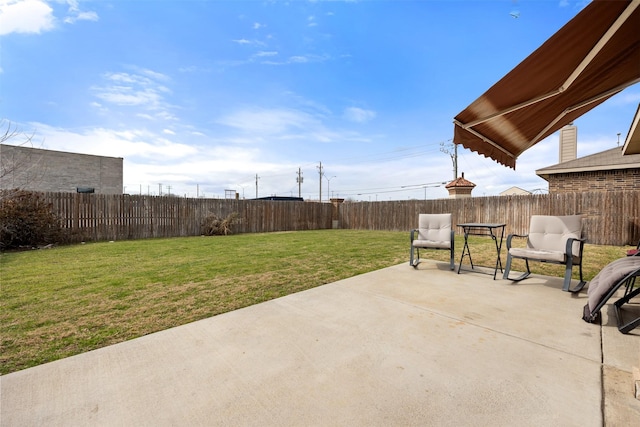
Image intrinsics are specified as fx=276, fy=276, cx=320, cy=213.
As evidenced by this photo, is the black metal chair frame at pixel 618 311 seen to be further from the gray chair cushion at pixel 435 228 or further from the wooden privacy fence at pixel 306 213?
the wooden privacy fence at pixel 306 213

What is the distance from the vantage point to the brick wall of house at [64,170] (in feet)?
47.9

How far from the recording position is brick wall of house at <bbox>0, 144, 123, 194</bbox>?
1461 centimetres

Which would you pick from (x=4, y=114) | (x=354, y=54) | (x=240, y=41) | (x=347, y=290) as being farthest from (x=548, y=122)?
(x=4, y=114)

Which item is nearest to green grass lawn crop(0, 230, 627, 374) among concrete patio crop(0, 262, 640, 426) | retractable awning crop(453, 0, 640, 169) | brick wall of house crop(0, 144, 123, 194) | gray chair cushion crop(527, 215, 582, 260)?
concrete patio crop(0, 262, 640, 426)

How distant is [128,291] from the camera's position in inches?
147

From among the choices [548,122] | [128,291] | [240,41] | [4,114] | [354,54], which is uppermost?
[354,54]

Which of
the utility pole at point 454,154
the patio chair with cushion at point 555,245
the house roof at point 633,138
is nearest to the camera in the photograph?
the patio chair with cushion at point 555,245

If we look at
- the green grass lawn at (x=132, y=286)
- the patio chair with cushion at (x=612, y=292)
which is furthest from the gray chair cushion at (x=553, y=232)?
the patio chair with cushion at (x=612, y=292)

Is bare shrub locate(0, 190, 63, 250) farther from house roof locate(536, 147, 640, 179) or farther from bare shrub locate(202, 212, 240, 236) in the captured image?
house roof locate(536, 147, 640, 179)

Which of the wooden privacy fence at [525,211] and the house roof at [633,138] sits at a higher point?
the house roof at [633,138]

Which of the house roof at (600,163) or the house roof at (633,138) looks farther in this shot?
the house roof at (600,163)

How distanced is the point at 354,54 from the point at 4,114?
11079 mm

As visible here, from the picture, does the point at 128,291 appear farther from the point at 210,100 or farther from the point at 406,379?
the point at 210,100

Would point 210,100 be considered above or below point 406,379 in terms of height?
above
